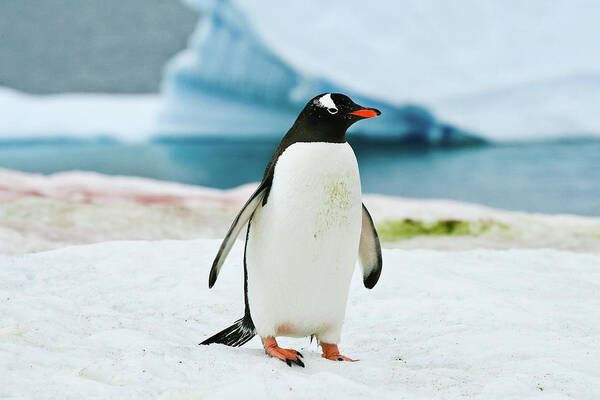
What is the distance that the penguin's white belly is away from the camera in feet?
5.85

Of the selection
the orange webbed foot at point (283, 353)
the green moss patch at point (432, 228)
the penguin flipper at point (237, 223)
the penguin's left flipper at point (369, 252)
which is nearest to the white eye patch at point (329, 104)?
the penguin flipper at point (237, 223)

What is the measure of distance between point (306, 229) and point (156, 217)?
3308 mm

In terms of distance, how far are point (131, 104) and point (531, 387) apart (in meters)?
10.0

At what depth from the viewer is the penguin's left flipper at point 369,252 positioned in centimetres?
211

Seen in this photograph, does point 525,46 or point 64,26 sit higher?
point 525,46

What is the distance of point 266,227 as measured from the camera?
6.08 feet

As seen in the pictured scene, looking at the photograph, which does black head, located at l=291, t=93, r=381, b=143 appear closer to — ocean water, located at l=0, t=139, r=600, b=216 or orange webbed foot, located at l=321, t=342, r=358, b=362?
orange webbed foot, located at l=321, t=342, r=358, b=362

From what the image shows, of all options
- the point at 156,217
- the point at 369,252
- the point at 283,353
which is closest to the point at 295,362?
the point at 283,353

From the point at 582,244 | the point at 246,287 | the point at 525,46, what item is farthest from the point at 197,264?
the point at 525,46

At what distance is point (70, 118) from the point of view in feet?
34.0

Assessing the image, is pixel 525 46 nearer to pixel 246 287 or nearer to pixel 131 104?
pixel 131 104

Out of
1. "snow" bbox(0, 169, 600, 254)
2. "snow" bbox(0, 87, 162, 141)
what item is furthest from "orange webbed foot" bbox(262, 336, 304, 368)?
"snow" bbox(0, 87, 162, 141)

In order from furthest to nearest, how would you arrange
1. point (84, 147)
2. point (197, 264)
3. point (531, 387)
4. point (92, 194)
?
point (84, 147)
point (92, 194)
point (197, 264)
point (531, 387)

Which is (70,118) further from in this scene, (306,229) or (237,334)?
(306,229)
